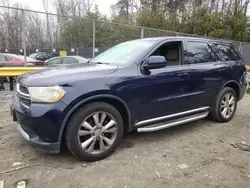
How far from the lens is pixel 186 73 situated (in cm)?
372

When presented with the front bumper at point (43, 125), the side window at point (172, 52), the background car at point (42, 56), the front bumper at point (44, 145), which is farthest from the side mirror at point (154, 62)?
the background car at point (42, 56)

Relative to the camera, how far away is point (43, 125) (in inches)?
101

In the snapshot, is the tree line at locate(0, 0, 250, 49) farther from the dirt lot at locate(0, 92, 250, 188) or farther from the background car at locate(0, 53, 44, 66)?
the dirt lot at locate(0, 92, 250, 188)

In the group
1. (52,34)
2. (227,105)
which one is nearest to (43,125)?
(227,105)

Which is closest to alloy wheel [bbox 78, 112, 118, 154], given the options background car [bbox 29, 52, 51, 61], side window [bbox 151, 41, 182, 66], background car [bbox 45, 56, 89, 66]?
side window [bbox 151, 41, 182, 66]

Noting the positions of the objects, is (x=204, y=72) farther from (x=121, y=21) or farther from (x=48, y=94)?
(x=121, y=21)

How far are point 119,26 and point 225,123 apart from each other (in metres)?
7.83

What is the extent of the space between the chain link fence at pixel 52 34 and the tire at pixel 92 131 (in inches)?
214

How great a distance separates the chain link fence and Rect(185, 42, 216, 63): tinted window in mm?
5890

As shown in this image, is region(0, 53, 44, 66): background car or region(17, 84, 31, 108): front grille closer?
region(17, 84, 31, 108): front grille

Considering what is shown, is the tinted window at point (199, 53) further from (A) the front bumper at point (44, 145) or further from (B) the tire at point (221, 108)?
(A) the front bumper at point (44, 145)

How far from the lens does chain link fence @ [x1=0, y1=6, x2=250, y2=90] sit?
7562 millimetres

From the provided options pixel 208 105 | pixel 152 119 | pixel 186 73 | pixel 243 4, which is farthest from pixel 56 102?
pixel 243 4

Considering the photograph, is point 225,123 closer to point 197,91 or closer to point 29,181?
point 197,91
